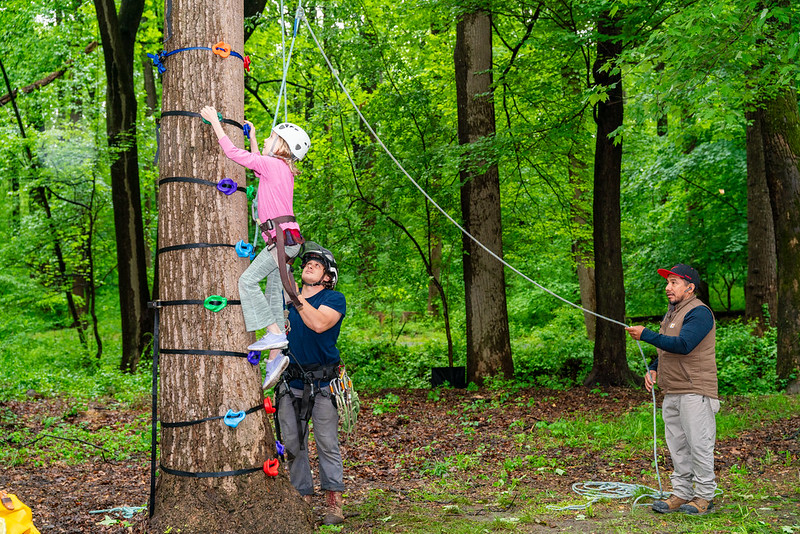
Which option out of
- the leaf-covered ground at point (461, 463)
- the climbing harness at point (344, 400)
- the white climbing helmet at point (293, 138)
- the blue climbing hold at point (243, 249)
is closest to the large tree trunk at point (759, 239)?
the leaf-covered ground at point (461, 463)

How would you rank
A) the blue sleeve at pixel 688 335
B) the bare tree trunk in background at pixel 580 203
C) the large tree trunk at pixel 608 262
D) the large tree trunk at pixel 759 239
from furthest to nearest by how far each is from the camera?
the large tree trunk at pixel 759 239, the bare tree trunk in background at pixel 580 203, the large tree trunk at pixel 608 262, the blue sleeve at pixel 688 335

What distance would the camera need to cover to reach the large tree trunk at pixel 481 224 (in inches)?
433

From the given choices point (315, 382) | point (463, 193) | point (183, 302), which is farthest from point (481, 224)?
point (183, 302)

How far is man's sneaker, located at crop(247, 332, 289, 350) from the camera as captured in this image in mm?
3961

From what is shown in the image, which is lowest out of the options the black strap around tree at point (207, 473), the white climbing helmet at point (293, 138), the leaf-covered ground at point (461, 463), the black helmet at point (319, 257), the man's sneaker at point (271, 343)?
the leaf-covered ground at point (461, 463)

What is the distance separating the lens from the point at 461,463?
6699 millimetres

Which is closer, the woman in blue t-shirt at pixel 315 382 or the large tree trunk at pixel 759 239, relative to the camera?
the woman in blue t-shirt at pixel 315 382

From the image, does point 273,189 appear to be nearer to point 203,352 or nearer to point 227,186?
point 227,186

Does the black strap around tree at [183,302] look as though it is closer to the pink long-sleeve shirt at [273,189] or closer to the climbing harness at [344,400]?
the pink long-sleeve shirt at [273,189]

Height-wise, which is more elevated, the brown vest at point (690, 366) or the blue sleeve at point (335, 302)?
the blue sleeve at point (335, 302)

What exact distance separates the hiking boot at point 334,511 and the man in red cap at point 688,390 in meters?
2.36

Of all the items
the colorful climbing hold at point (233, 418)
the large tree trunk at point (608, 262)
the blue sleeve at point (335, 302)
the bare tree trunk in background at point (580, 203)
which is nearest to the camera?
the colorful climbing hold at point (233, 418)

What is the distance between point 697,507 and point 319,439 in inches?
111

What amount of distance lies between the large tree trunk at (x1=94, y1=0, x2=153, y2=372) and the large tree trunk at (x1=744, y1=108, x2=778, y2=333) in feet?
40.4
